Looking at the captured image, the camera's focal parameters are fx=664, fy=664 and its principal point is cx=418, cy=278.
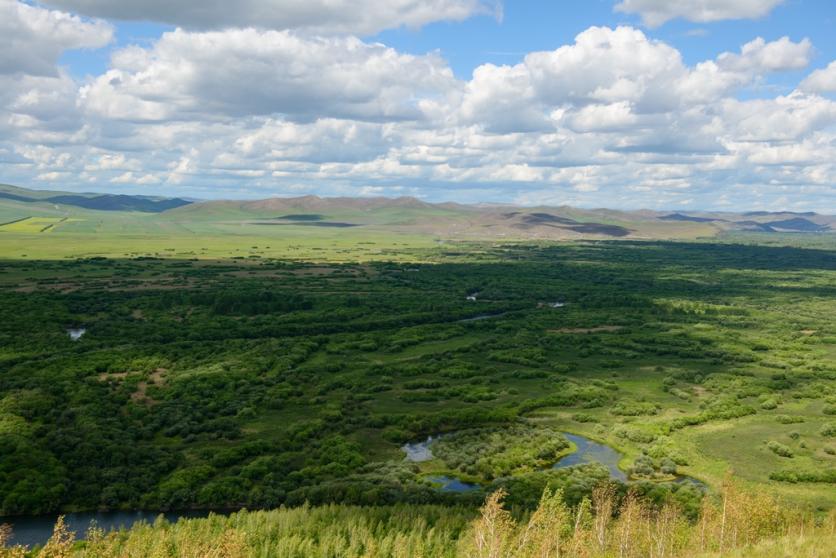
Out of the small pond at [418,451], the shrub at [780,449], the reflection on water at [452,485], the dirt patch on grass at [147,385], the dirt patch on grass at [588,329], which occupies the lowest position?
the reflection on water at [452,485]

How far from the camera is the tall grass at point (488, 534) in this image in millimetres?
47375

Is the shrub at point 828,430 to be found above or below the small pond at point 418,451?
above

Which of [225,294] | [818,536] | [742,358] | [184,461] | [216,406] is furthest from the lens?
[225,294]

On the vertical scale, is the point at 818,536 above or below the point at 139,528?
above

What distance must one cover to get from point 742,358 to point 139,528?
132664 mm

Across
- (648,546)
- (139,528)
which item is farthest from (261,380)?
(648,546)

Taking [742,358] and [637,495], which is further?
[742,358]

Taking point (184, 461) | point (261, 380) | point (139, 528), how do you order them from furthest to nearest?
1. point (261, 380)
2. point (184, 461)
3. point (139, 528)

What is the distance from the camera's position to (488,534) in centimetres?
5125

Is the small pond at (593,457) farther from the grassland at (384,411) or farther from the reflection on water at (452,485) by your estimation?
the reflection on water at (452,485)

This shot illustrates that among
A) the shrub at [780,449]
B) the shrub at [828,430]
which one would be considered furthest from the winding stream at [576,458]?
the shrub at [828,430]

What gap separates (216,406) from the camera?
10506 cm

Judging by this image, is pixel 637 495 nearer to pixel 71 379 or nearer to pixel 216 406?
pixel 216 406

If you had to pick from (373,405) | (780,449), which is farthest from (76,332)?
(780,449)
